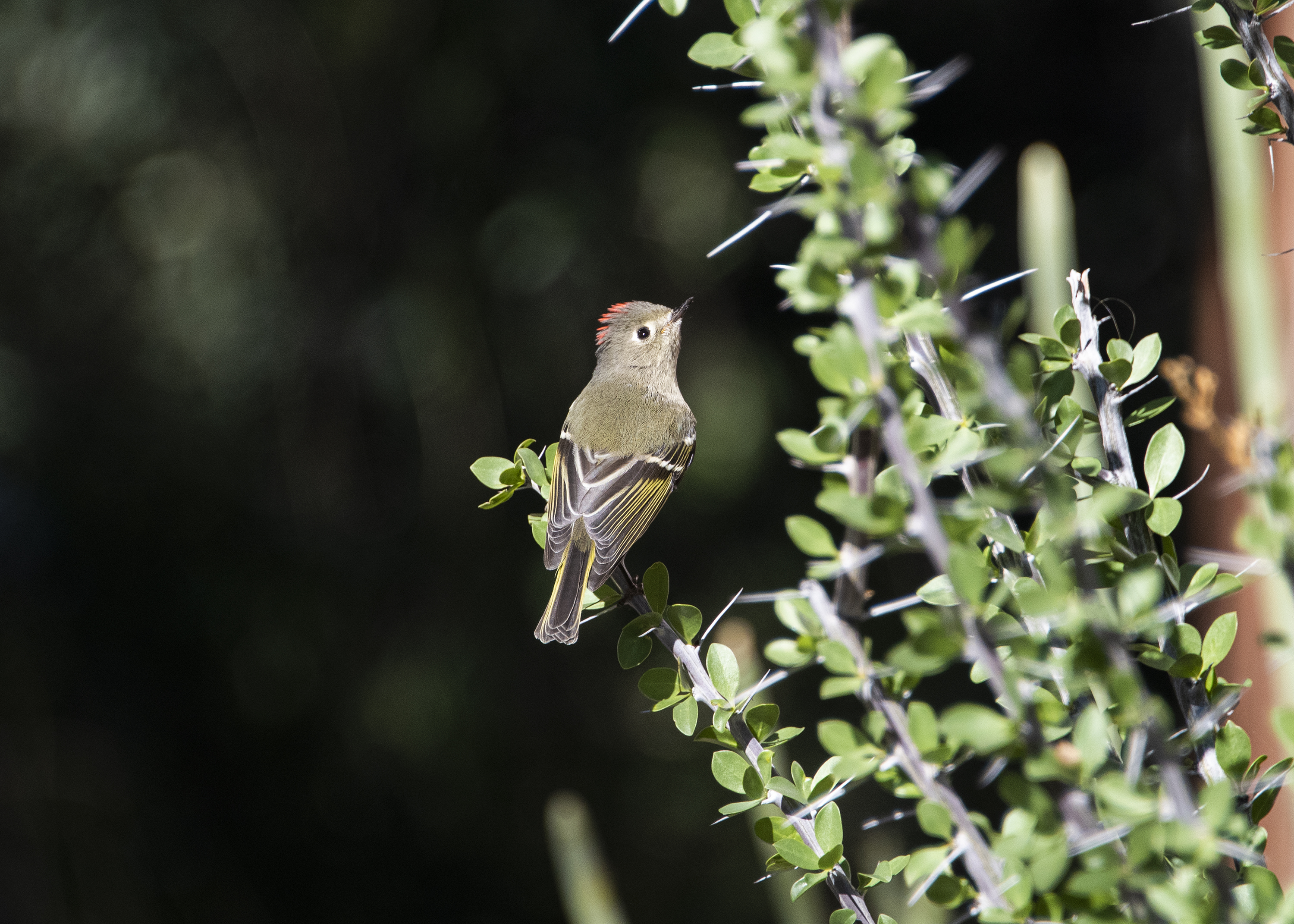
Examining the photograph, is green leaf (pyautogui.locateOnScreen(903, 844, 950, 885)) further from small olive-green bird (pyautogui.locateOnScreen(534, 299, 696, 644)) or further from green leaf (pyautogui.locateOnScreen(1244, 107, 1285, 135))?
small olive-green bird (pyautogui.locateOnScreen(534, 299, 696, 644))

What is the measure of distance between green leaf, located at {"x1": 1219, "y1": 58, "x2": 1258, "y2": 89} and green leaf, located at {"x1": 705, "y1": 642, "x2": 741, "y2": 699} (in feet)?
1.55

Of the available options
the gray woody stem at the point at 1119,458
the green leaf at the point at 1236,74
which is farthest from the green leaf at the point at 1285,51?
the gray woody stem at the point at 1119,458

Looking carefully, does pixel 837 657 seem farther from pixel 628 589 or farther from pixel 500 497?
pixel 628 589

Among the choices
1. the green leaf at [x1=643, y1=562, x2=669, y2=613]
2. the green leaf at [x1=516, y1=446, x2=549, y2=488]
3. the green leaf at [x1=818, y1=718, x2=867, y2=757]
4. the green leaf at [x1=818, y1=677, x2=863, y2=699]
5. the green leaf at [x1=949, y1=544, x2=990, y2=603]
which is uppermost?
the green leaf at [x1=516, y1=446, x2=549, y2=488]

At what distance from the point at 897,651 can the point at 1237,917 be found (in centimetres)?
17

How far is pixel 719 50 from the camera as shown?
527 millimetres

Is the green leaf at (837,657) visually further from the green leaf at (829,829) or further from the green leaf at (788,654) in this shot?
the green leaf at (829,829)

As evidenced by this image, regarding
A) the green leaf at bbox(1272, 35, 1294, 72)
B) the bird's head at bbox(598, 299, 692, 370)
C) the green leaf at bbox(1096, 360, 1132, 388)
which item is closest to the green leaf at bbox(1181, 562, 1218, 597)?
the green leaf at bbox(1096, 360, 1132, 388)

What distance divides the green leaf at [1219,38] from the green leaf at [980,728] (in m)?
0.51

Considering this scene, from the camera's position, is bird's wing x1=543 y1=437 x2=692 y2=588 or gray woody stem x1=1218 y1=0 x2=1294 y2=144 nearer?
gray woody stem x1=1218 y1=0 x2=1294 y2=144

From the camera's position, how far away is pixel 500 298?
261 cm

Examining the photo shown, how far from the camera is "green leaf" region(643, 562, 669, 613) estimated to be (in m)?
0.74

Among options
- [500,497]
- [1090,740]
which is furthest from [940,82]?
[500,497]

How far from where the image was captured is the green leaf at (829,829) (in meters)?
0.58
